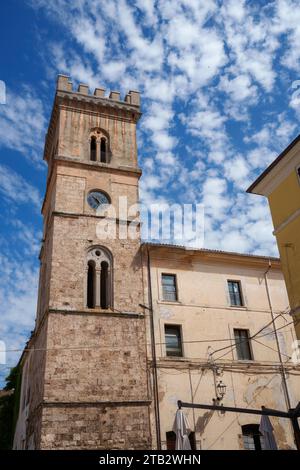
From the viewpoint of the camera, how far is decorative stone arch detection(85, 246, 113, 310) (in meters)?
20.8

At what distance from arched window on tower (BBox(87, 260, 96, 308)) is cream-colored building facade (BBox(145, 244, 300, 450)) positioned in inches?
107

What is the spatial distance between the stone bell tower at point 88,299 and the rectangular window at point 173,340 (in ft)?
4.08

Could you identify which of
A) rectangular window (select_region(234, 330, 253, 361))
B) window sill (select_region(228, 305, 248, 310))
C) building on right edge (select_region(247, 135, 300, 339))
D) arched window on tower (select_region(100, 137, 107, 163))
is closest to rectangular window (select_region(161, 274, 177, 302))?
window sill (select_region(228, 305, 248, 310))

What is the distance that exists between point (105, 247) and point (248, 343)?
8.10 meters

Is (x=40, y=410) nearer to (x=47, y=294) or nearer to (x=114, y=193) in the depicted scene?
(x=47, y=294)

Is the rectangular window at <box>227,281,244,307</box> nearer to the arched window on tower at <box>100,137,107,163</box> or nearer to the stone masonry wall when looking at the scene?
the stone masonry wall

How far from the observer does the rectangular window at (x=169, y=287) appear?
70.9ft

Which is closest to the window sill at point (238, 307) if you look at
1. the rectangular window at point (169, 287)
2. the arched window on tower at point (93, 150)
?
the rectangular window at point (169, 287)

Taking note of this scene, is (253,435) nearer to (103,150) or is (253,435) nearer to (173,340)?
(173,340)

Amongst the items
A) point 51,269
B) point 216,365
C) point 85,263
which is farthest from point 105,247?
point 216,365

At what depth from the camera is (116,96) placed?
2728 centimetres

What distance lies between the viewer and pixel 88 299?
20969mm

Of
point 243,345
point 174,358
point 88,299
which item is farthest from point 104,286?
point 243,345

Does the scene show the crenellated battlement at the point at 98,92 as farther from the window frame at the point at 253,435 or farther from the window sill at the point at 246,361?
the window frame at the point at 253,435
